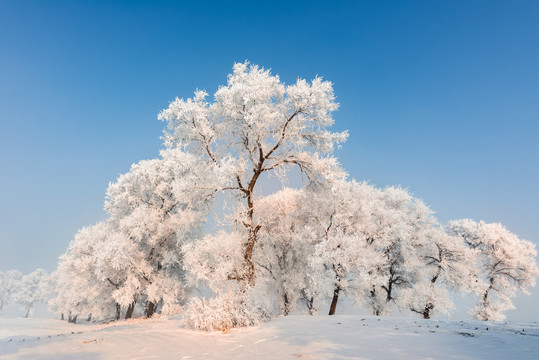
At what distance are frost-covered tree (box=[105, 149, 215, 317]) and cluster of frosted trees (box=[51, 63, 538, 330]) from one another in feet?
0.35

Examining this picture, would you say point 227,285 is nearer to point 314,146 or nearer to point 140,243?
point 314,146

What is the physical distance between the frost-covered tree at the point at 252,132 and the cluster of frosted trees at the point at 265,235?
0.20 ft

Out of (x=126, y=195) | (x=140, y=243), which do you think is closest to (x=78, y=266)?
(x=140, y=243)

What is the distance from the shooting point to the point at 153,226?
2186cm

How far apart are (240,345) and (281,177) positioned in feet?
29.4

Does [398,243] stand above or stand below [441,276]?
above

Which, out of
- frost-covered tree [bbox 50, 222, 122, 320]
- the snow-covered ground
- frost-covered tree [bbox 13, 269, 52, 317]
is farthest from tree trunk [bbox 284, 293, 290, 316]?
frost-covered tree [bbox 13, 269, 52, 317]

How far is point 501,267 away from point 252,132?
2858cm

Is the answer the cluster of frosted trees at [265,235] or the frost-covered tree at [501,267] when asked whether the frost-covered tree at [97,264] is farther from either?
the frost-covered tree at [501,267]

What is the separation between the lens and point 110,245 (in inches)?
784

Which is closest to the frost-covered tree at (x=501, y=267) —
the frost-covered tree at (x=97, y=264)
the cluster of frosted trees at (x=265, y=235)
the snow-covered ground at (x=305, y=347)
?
the cluster of frosted trees at (x=265, y=235)

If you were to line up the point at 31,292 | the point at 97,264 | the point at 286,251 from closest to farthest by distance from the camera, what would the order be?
the point at 97,264 < the point at 286,251 < the point at 31,292

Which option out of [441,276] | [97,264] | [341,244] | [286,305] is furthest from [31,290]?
[441,276]

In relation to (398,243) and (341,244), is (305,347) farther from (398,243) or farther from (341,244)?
(398,243)
